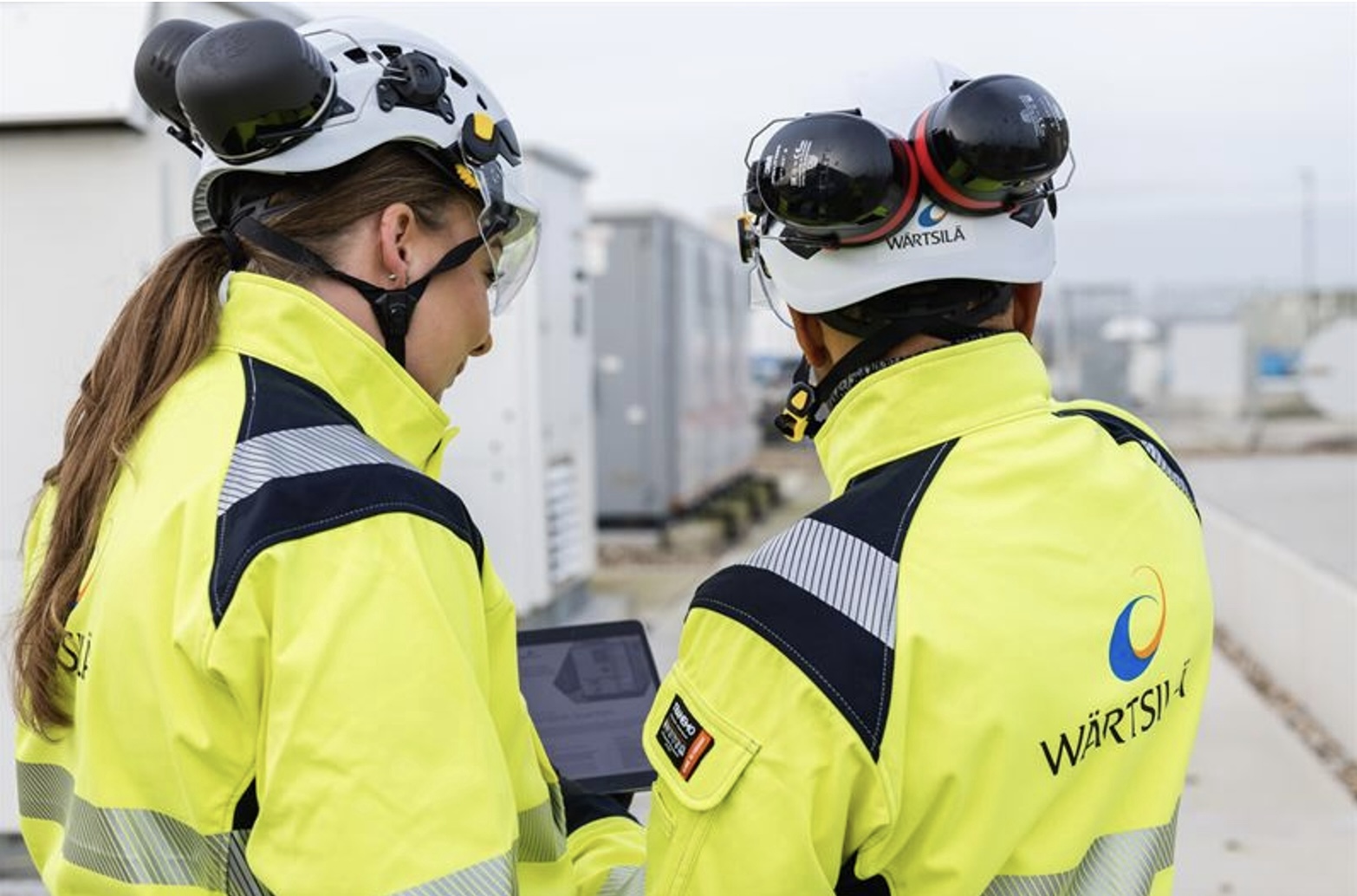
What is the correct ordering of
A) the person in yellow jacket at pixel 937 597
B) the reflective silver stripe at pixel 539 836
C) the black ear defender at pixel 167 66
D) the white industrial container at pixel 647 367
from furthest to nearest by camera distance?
the white industrial container at pixel 647 367 → the black ear defender at pixel 167 66 → the reflective silver stripe at pixel 539 836 → the person in yellow jacket at pixel 937 597

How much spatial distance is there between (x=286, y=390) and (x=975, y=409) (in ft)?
2.59

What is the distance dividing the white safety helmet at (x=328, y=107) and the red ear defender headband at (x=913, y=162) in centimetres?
39

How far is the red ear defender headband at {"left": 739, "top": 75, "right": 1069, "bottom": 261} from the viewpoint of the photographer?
1692 millimetres

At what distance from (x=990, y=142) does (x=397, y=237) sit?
0.71 m

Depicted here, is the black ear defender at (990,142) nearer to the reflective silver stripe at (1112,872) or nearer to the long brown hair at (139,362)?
the long brown hair at (139,362)

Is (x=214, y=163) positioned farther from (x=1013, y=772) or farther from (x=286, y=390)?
(x=1013, y=772)

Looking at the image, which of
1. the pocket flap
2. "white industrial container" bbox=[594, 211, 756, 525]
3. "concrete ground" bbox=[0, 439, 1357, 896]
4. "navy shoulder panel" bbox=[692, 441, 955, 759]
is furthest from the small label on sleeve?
"white industrial container" bbox=[594, 211, 756, 525]

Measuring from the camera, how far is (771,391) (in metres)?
26.5

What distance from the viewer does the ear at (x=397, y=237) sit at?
69.7 inches

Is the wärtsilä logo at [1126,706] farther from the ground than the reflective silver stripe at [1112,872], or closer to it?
farther from the ground

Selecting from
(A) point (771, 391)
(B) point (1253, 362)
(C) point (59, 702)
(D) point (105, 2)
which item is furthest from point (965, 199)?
(A) point (771, 391)

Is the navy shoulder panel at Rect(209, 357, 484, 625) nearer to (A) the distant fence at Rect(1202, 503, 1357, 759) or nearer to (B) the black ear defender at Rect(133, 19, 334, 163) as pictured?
(B) the black ear defender at Rect(133, 19, 334, 163)

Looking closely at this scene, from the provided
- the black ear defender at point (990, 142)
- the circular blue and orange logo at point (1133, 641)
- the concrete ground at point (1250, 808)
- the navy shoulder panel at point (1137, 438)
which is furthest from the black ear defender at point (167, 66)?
the concrete ground at point (1250, 808)

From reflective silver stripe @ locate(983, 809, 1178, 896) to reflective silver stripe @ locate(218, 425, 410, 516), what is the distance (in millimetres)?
853
